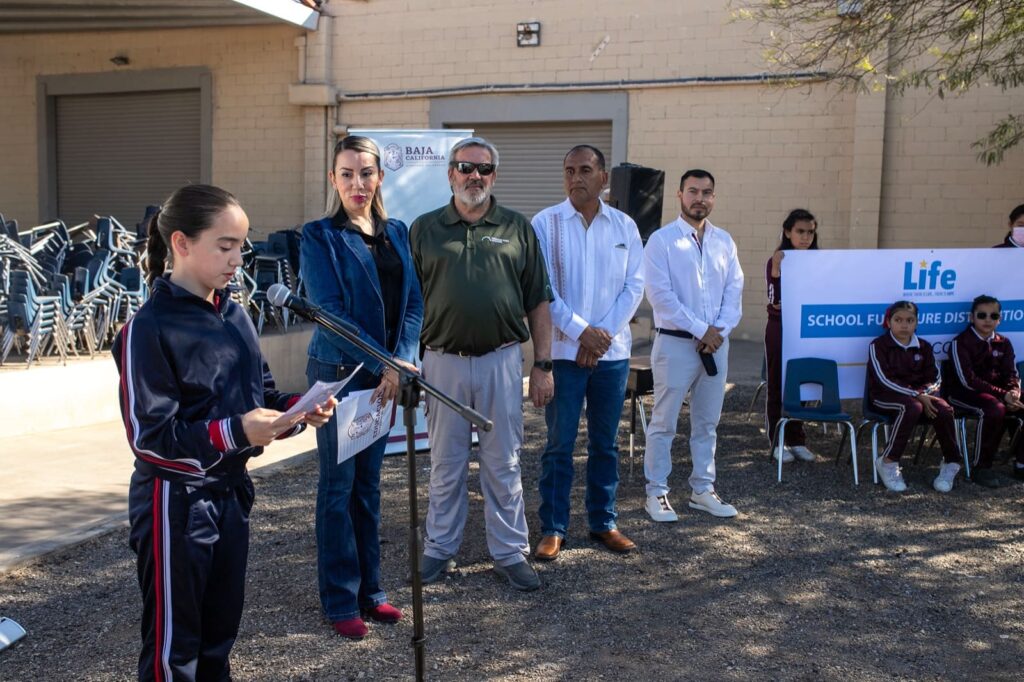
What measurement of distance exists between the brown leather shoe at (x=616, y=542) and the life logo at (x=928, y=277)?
341cm

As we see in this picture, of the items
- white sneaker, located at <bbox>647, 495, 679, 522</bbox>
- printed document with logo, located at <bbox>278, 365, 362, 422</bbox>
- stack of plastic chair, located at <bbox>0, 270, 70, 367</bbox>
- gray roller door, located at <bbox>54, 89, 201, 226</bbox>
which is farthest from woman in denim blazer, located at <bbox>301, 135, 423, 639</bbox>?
gray roller door, located at <bbox>54, 89, 201, 226</bbox>

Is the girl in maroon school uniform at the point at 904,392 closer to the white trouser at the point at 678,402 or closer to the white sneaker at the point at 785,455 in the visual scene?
the white sneaker at the point at 785,455

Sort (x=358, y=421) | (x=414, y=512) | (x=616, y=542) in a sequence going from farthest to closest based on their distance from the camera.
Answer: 1. (x=616, y=542)
2. (x=358, y=421)
3. (x=414, y=512)

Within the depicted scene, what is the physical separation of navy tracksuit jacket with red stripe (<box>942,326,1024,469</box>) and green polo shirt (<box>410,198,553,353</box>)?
13.3ft

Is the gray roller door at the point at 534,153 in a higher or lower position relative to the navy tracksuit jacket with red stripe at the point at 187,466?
higher

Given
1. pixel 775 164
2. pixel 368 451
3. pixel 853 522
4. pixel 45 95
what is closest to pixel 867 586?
pixel 853 522

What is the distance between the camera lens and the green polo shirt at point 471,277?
14.0 ft

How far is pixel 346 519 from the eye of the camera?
12.8 ft

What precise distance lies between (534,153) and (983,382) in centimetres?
828

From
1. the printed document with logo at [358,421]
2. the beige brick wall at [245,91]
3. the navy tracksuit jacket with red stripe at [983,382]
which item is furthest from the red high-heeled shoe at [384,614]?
the beige brick wall at [245,91]

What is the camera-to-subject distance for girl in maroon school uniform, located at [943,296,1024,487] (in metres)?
6.77

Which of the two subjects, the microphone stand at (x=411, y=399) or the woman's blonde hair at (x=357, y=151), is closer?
the microphone stand at (x=411, y=399)

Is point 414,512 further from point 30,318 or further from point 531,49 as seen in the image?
point 531,49

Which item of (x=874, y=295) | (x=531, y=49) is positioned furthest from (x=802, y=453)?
(x=531, y=49)
